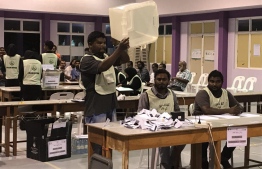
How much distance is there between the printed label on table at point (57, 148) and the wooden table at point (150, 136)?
A: 154cm

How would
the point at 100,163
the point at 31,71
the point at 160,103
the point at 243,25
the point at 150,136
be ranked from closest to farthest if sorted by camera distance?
the point at 100,163 → the point at 150,136 → the point at 160,103 → the point at 31,71 → the point at 243,25

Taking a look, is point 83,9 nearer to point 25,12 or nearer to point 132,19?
point 25,12

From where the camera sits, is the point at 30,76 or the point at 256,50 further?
the point at 256,50

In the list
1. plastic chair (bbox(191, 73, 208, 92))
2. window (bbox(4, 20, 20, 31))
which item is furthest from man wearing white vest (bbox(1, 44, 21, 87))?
window (bbox(4, 20, 20, 31))

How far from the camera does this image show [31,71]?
7734mm

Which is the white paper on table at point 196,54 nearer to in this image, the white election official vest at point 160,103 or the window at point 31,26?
the window at point 31,26

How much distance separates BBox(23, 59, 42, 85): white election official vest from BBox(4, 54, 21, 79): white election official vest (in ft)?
3.44

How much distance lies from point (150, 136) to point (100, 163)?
0.92 m

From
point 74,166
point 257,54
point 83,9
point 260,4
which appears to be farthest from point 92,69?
point 83,9

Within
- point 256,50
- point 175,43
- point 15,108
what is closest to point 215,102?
point 15,108

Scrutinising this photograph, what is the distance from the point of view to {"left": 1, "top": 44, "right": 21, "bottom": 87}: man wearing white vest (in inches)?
339

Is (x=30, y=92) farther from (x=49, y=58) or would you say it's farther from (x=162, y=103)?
(x=162, y=103)

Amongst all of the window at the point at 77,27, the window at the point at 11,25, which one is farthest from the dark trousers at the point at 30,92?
the window at the point at 77,27

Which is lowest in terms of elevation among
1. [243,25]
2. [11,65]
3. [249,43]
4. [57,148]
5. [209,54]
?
[57,148]
